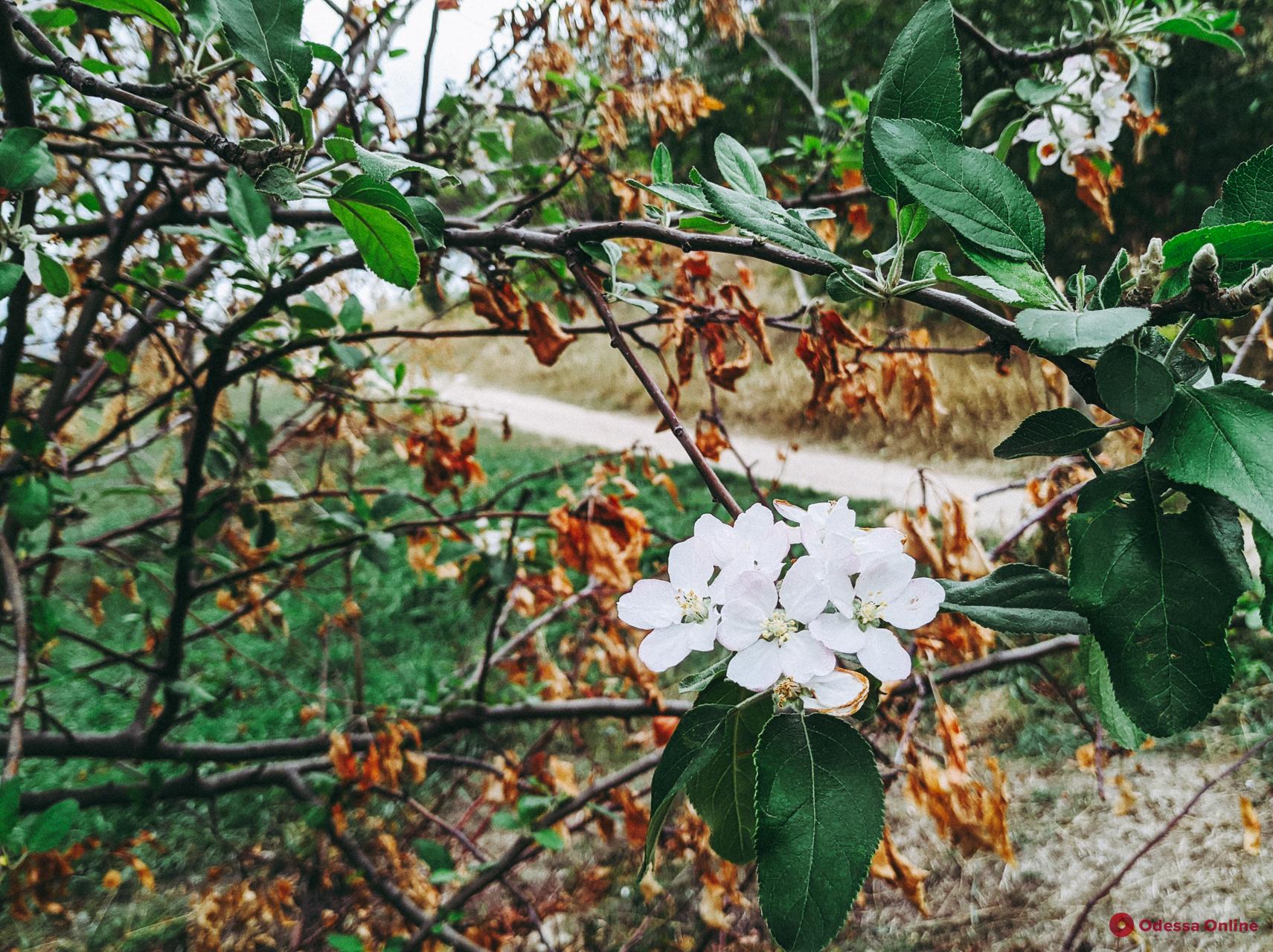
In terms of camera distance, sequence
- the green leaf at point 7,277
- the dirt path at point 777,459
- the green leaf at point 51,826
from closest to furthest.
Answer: the green leaf at point 7,277 < the green leaf at point 51,826 < the dirt path at point 777,459

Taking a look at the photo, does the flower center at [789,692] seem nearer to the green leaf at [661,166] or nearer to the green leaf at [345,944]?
the green leaf at [661,166]

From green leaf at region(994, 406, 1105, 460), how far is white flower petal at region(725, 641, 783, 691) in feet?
0.53

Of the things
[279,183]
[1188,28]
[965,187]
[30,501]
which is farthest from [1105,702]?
[30,501]

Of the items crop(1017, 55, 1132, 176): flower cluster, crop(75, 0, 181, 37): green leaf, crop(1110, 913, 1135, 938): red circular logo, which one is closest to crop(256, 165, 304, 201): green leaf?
crop(75, 0, 181, 37): green leaf

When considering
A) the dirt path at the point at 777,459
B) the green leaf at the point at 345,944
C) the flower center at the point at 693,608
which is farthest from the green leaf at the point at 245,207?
the dirt path at the point at 777,459

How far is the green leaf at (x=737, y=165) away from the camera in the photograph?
514 mm

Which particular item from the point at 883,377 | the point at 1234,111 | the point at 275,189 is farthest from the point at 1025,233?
→ the point at 1234,111

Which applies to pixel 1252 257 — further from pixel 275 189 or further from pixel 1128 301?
pixel 275 189

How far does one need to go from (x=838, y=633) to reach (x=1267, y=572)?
6.8 inches

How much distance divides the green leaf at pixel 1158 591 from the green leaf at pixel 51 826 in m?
1.06

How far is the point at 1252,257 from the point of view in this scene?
320 mm

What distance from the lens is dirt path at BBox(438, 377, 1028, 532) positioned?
3520mm

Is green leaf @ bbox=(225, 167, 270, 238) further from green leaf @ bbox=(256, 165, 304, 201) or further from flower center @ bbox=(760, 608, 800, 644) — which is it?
flower center @ bbox=(760, 608, 800, 644)

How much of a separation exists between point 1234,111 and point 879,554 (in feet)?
18.4
